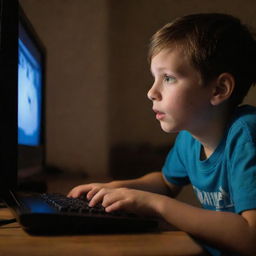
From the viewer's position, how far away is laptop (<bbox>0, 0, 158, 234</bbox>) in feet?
1.53

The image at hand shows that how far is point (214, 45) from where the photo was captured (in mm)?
770

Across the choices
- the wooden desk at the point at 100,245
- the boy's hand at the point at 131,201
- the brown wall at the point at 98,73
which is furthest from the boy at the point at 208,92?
the brown wall at the point at 98,73

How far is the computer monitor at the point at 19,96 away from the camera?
743 millimetres

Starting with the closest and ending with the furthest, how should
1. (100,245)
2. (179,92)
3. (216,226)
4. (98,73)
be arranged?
(100,245) → (216,226) → (179,92) → (98,73)

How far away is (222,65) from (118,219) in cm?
46

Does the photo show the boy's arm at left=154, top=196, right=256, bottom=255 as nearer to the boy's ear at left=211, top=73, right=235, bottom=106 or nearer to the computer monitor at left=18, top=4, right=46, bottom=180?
the boy's ear at left=211, top=73, right=235, bottom=106

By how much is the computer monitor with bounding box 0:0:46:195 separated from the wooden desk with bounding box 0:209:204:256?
309mm

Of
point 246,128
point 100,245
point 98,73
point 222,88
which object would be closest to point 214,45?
point 222,88

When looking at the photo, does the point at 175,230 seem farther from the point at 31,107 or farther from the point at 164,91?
the point at 31,107

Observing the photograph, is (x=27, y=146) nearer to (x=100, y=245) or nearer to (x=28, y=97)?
(x=28, y=97)

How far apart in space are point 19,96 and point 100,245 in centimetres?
56

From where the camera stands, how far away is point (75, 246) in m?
0.40

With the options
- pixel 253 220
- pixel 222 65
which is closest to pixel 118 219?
pixel 253 220

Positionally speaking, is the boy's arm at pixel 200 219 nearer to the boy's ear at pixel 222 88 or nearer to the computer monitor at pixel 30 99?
the boy's ear at pixel 222 88
